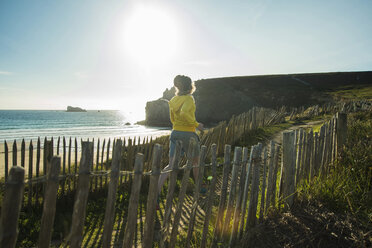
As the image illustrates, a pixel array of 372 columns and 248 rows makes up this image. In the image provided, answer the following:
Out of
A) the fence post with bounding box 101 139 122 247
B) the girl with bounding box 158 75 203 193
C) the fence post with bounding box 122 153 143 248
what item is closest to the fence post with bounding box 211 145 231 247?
the girl with bounding box 158 75 203 193

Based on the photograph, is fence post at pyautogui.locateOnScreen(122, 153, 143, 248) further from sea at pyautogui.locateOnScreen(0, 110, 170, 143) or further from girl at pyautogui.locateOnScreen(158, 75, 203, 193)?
sea at pyautogui.locateOnScreen(0, 110, 170, 143)

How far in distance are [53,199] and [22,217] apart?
316cm

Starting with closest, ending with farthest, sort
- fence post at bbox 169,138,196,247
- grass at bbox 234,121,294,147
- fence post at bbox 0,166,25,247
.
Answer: fence post at bbox 0,166,25,247, fence post at bbox 169,138,196,247, grass at bbox 234,121,294,147

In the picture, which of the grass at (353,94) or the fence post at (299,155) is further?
the grass at (353,94)

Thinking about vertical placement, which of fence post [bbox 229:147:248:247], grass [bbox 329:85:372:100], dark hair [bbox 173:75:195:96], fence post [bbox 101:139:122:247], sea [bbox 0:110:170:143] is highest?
grass [bbox 329:85:372:100]

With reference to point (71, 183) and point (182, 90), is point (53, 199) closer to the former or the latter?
point (182, 90)

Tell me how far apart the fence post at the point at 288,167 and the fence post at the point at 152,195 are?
2115 millimetres

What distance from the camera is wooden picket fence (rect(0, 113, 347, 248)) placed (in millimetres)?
1342

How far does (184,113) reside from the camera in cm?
316

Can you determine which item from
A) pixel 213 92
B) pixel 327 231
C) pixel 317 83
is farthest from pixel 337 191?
pixel 317 83

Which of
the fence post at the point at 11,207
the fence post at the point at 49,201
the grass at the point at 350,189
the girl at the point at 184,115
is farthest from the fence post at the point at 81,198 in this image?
the grass at the point at 350,189

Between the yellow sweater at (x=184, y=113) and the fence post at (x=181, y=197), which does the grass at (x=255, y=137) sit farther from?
the fence post at (x=181, y=197)

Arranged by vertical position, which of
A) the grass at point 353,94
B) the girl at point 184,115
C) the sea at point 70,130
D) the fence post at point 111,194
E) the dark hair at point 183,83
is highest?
the grass at point 353,94

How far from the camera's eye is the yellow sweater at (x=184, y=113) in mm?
3176
